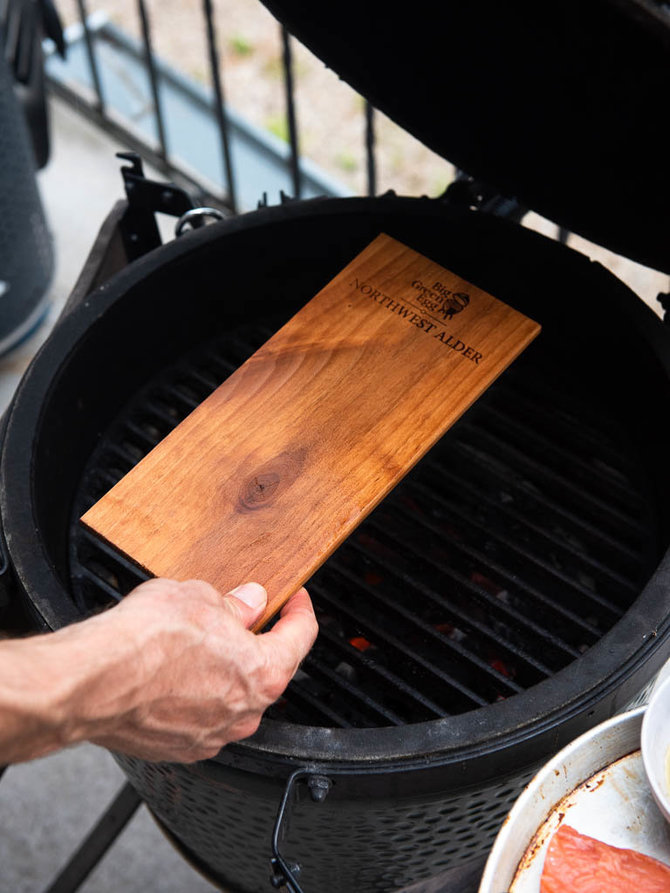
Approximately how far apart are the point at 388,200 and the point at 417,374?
0.29 meters

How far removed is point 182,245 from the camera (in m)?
1.29

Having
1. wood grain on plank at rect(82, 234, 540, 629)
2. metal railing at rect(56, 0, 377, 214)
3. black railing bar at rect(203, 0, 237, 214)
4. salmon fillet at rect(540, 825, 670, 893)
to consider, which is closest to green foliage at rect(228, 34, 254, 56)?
metal railing at rect(56, 0, 377, 214)

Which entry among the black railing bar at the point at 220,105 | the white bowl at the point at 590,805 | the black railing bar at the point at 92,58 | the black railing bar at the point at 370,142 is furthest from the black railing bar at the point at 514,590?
the black railing bar at the point at 92,58

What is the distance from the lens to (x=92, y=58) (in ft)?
8.44

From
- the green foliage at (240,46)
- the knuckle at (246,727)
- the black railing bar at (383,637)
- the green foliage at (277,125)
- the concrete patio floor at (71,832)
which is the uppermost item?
the green foliage at (240,46)

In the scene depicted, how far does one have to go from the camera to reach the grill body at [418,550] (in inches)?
36.5

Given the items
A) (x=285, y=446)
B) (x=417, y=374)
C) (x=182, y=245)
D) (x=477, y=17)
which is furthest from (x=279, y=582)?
(x=477, y=17)

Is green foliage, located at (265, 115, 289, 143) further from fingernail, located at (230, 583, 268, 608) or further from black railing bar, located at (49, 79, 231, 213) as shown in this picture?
fingernail, located at (230, 583, 268, 608)

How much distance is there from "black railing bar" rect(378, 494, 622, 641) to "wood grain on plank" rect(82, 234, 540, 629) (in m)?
0.16

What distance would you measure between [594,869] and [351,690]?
338 mm

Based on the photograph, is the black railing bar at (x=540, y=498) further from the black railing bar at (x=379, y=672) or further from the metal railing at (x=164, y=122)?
the metal railing at (x=164, y=122)

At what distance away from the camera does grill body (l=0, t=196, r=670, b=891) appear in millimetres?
928

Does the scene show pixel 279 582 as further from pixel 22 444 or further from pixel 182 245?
pixel 182 245

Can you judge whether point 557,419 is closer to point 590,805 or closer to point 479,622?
point 479,622
